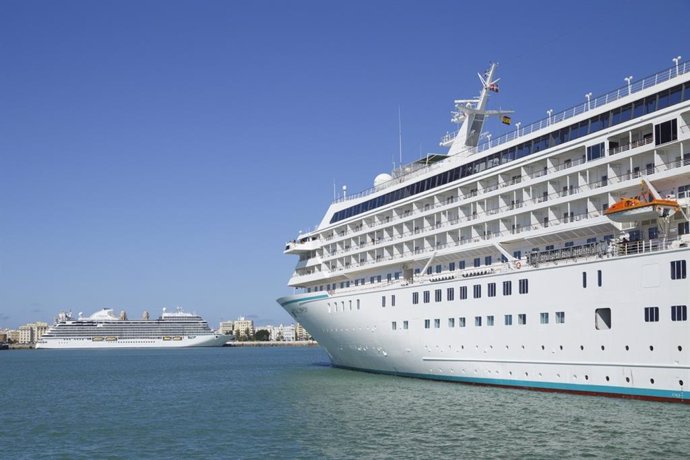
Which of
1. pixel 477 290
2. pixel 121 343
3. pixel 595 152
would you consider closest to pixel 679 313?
pixel 595 152

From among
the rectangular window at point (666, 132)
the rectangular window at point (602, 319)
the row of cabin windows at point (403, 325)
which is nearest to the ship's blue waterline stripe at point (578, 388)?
the rectangular window at point (602, 319)

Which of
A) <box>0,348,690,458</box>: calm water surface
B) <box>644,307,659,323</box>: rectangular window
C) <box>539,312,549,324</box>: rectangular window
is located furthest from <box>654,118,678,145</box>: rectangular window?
<box>0,348,690,458</box>: calm water surface

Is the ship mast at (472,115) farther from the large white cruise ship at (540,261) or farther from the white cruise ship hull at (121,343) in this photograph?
the white cruise ship hull at (121,343)

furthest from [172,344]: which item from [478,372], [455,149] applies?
[478,372]

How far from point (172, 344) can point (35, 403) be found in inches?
4952

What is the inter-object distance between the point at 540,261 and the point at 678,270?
6.61 meters

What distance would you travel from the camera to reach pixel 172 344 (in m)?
157

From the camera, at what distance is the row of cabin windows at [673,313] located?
24328 millimetres

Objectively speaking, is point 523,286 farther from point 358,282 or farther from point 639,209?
point 358,282

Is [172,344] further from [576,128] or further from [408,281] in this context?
[576,128]

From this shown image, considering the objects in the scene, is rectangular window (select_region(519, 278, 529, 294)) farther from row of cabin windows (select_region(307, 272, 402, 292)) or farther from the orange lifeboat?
row of cabin windows (select_region(307, 272, 402, 292))

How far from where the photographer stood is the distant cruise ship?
509 ft

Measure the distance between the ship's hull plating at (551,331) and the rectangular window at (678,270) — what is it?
0.15 m

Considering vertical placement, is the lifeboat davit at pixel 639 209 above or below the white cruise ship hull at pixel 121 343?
above
